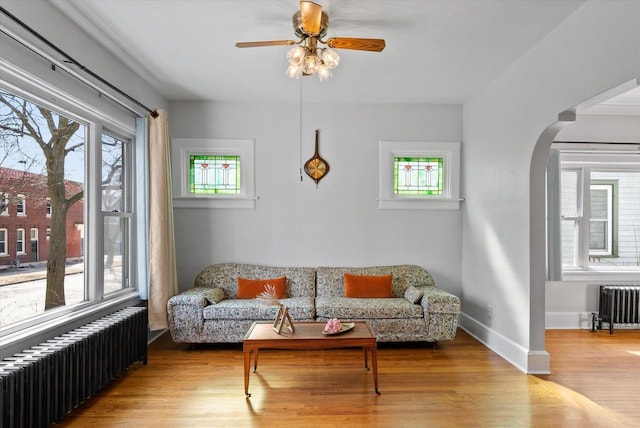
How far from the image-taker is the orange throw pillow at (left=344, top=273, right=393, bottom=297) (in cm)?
429

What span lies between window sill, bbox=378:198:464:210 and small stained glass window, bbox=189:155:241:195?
1.85 metres

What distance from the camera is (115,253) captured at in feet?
12.2

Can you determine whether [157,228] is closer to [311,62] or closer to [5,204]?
[5,204]

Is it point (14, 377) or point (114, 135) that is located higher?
point (114, 135)

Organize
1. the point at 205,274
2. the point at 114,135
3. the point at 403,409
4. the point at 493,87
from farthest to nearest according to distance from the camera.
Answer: the point at 205,274 < the point at 493,87 < the point at 114,135 < the point at 403,409

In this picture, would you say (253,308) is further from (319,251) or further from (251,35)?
(251,35)

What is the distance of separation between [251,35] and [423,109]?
8.50 feet

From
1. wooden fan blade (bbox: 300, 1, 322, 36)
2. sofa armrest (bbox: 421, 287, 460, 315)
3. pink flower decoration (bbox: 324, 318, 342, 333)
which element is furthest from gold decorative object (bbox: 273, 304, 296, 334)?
wooden fan blade (bbox: 300, 1, 322, 36)

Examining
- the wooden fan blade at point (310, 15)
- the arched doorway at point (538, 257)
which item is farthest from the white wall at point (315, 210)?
the wooden fan blade at point (310, 15)

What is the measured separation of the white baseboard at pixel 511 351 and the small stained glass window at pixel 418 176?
1640mm

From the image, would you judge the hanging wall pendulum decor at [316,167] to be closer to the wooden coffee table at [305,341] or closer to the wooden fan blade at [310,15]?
the wooden coffee table at [305,341]

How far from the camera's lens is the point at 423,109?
4805 mm

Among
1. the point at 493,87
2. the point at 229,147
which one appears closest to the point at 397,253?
the point at 493,87

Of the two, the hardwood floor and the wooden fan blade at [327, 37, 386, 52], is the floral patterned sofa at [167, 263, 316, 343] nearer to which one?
the hardwood floor
